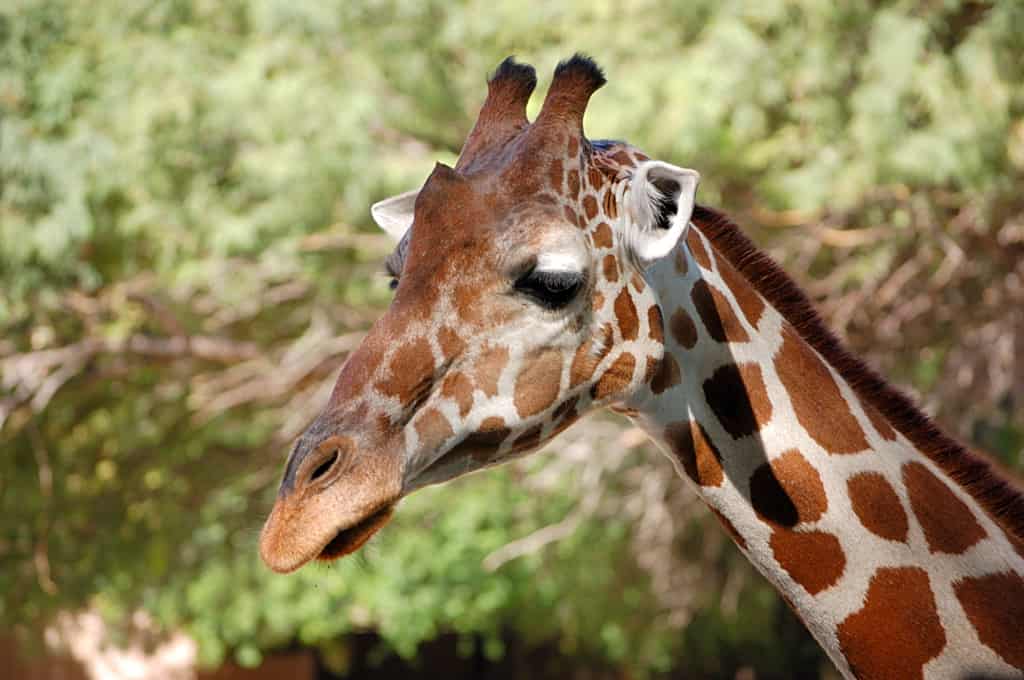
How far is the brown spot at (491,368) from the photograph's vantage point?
268 centimetres

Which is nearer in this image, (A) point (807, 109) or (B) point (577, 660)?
(A) point (807, 109)

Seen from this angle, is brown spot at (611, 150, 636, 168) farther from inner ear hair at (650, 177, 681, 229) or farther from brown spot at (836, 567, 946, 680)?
brown spot at (836, 567, 946, 680)

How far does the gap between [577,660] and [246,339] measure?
7.03m

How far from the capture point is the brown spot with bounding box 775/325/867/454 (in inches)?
114

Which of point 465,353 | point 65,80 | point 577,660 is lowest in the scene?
point 577,660

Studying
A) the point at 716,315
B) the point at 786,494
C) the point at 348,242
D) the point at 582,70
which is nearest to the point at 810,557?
the point at 786,494

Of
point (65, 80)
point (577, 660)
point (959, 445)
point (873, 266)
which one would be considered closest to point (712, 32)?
point (873, 266)

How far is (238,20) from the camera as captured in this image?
10008 mm

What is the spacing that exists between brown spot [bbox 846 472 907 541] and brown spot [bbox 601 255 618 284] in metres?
0.65

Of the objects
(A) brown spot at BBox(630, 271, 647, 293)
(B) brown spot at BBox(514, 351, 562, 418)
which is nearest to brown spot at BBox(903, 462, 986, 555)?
(A) brown spot at BBox(630, 271, 647, 293)

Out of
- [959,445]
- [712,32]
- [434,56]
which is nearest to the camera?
[959,445]

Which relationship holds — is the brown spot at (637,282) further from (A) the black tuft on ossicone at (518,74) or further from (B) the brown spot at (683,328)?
(A) the black tuft on ossicone at (518,74)

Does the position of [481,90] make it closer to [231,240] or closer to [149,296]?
[231,240]

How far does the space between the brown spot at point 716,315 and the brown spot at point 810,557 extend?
0.42 meters
